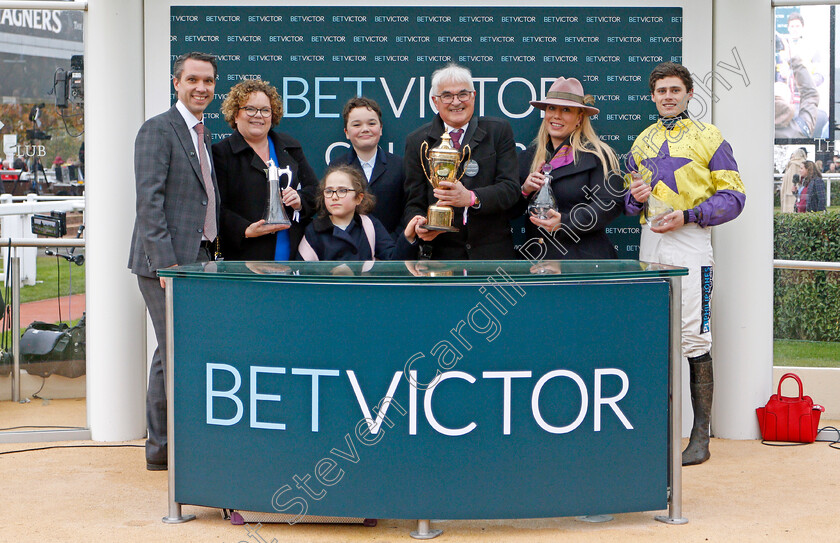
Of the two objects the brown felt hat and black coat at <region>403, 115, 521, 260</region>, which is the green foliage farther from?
black coat at <region>403, 115, 521, 260</region>

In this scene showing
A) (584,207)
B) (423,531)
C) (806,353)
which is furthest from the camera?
(806,353)

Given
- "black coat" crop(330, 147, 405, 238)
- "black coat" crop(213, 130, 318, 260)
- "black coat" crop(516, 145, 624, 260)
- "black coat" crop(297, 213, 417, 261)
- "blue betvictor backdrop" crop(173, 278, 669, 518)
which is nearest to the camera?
"blue betvictor backdrop" crop(173, 278, 669, 518)

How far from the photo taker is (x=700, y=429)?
5.61 m

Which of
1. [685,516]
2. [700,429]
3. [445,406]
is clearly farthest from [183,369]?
[700,429]

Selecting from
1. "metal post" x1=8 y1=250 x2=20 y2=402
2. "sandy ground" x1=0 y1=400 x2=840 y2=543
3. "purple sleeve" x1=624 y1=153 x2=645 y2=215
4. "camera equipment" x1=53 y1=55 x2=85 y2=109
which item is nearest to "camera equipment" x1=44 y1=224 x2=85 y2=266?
"metal post" x1=8 y1=250 x2=20 y2=402

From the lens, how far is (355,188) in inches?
213

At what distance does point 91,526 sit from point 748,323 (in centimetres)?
395

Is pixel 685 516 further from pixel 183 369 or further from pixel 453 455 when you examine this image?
pixel 183 369

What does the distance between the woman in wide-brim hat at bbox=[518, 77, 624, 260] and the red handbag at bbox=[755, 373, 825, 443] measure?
141cm

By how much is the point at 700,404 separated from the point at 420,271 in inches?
90.6

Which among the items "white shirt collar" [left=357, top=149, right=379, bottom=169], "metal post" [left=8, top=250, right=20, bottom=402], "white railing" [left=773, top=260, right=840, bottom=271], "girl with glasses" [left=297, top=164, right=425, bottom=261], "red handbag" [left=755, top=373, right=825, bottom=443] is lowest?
"red handbag" [left=755, top=373, right=825, bottom=443]

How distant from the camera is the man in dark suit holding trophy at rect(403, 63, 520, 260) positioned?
18.1ft

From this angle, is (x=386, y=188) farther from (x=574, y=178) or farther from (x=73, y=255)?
(x=73, y=255)

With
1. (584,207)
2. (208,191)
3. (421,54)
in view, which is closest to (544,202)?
(584,207)
